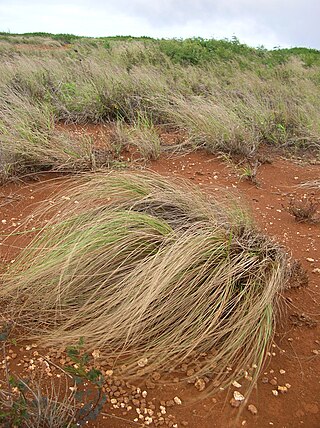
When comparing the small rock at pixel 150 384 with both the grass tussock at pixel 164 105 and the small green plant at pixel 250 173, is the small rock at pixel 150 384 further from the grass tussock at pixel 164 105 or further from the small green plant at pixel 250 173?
the small green plant at pixel 250 173

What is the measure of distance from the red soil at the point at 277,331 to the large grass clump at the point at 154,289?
0.11 metres

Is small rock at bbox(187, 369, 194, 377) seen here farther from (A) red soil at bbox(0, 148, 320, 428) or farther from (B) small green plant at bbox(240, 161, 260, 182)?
(B) small green plant at bbox(240, 161, 260, 182)

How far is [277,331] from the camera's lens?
2.34 metres

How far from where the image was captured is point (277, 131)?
5.78 metres

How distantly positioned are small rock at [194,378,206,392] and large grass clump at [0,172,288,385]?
4 centimetres

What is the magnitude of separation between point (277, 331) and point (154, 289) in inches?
26.6

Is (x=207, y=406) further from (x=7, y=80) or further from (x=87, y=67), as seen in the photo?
(x=87, y=67)

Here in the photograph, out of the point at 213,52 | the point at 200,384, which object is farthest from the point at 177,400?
the point at 213,52

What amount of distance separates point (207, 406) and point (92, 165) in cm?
263

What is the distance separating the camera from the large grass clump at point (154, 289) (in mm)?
2080

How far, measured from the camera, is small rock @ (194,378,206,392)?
1.96m

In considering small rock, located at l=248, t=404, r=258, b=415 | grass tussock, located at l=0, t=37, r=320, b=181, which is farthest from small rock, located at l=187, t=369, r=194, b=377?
grass tussock, located at l=0, t=37, r=320, b=181

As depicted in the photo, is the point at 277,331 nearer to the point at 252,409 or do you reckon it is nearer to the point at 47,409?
the point at 252,409

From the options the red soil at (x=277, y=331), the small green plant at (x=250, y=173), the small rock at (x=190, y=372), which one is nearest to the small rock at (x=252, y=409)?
the red soil at (x=277, y=331)
